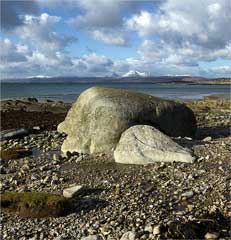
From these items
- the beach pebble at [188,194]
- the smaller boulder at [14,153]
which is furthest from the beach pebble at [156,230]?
the smaller boulder at [14,153]

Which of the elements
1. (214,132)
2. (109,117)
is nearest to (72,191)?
(109,117)

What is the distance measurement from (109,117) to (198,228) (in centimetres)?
803

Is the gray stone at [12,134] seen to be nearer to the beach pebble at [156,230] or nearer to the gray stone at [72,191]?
the gray stone at [72,191]

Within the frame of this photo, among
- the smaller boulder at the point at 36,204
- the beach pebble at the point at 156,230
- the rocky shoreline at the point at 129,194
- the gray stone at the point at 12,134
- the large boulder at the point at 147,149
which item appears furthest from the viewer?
the gray stone at the point at 12,134

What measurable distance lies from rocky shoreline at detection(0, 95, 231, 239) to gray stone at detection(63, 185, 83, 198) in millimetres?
190

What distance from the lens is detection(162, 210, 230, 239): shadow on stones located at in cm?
959

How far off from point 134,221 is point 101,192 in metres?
2.02

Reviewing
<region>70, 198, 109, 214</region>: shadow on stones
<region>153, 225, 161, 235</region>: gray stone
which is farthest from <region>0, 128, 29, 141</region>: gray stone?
<region>153, 225, 161, 235</region>: gray stone

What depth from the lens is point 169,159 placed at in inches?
564

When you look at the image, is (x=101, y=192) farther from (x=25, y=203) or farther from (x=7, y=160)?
(x=7, y=160)

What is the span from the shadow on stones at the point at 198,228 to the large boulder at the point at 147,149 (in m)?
4.17

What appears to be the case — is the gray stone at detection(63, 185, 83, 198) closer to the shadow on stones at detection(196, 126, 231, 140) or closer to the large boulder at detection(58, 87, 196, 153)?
the large boulder at detection(58, 87, 196, 153)

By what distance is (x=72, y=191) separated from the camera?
11.9 meters

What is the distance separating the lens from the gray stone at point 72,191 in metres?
11.7
